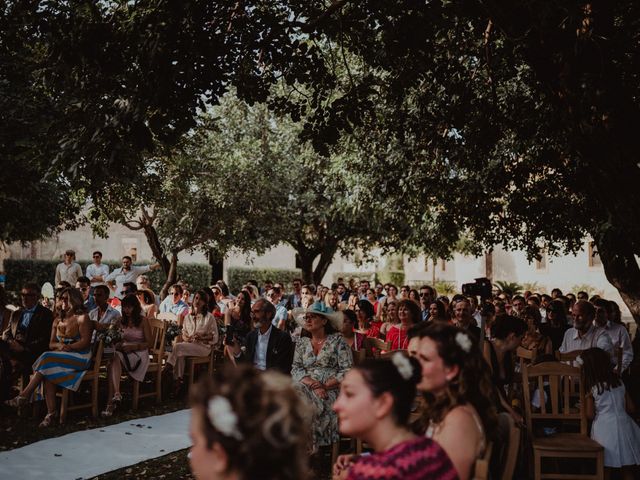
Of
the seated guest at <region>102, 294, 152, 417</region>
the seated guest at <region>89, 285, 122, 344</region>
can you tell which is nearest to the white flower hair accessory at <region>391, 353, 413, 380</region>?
the seated guest at <region>102, 294, 152, 417</region>

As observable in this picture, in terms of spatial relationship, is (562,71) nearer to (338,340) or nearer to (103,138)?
(338,340)

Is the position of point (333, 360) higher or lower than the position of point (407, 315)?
lower

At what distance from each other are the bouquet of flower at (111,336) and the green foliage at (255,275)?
32.9m

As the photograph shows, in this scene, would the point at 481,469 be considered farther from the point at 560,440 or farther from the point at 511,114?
the point at 511,114

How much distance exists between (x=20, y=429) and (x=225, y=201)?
14.8 m

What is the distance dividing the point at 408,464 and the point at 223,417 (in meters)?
0.90

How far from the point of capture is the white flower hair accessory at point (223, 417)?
1.84 meters

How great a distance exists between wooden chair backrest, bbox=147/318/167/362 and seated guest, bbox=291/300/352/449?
11.0ft

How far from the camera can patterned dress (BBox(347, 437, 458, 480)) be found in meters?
2.42

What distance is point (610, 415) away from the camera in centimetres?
600

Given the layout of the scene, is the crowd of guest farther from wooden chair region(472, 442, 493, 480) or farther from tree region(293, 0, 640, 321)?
tree region(293, 0, 640, 321)

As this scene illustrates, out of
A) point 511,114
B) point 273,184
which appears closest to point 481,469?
point 511,114

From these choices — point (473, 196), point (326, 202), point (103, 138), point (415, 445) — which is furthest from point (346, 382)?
point (326, 202)

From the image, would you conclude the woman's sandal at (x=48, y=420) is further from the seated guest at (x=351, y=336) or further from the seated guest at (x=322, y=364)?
the seated guest at (x=351, y=336)
